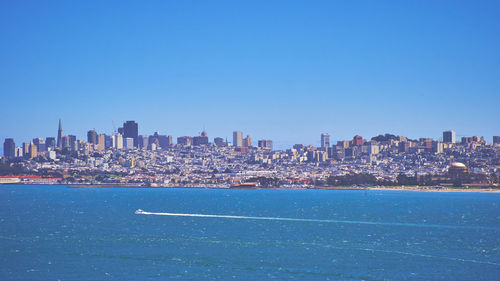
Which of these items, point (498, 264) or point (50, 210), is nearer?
point (498, 264)

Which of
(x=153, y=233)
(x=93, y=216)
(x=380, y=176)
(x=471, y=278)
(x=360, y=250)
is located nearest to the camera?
(x=471, y=278)

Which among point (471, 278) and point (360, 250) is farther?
point (360, 250)

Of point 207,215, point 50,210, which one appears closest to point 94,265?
point 207,215

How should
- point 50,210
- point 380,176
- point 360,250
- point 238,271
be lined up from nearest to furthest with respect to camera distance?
point 238,271
point 360,250
point 50,210
point 380,176

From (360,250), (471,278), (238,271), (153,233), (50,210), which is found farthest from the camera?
(50,210)

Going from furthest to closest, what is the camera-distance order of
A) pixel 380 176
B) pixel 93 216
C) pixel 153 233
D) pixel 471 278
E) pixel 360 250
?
pixel 380 176 < pixel 93 216 < pixel 153 233 < pixel 360 250 < pixel 471 278

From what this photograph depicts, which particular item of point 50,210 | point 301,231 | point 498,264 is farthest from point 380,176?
point 498,264

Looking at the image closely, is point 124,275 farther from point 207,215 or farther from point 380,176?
point 380,176

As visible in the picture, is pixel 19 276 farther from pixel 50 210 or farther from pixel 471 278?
pixel 50 210
